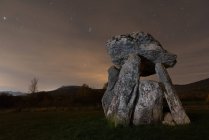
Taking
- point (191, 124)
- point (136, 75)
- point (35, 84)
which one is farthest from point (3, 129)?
point (35, 84)

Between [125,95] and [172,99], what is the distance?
3.20 m

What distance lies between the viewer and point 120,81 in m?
20.7

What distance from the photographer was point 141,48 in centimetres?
2214

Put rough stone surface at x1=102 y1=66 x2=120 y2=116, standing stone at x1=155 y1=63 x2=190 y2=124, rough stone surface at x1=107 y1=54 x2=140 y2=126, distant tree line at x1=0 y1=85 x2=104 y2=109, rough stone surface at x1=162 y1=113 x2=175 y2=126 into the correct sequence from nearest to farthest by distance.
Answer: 1. rough stone surface at x1=107 y1=54 x2=140 y2=126
2. rough stone surface at x1=162 y1=113 x2=175 y2=126
3. standing stone at x1=155 y1=63 x2=190 y2=124
4. rough stone surface at x1=102 y1=66 x2=120 y2=116
5. distant tree line at x1=0 y1=85 x2=104 y2=109

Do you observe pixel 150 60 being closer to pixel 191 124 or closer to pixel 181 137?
pixel 191 124

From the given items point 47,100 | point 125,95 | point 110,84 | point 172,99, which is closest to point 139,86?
point 125,95

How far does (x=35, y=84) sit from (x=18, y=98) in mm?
25910

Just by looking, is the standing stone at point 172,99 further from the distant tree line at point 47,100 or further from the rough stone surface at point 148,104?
the distant tree line at point 47,100

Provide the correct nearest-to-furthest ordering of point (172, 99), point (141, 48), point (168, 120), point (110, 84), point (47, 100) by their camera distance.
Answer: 1. point (168, 120)
2. point (172, 99)
3. point (141, 48)
4. point (110, 84)
5. point (47, 100)

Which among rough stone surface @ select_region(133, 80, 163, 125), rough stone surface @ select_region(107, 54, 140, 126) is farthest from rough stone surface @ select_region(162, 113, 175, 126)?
rough stone surface @ select_region(107, 54, 140, 126)

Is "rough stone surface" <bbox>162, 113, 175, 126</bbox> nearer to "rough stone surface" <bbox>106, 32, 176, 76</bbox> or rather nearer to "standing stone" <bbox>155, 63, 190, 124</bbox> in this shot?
"standing stone" <bbox>155, 63, 190, 124</bbox>

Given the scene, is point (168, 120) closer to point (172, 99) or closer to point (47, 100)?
point (172, 99)

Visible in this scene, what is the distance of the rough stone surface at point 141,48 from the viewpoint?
2200 centimetres

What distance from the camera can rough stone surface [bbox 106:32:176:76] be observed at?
866 inches
